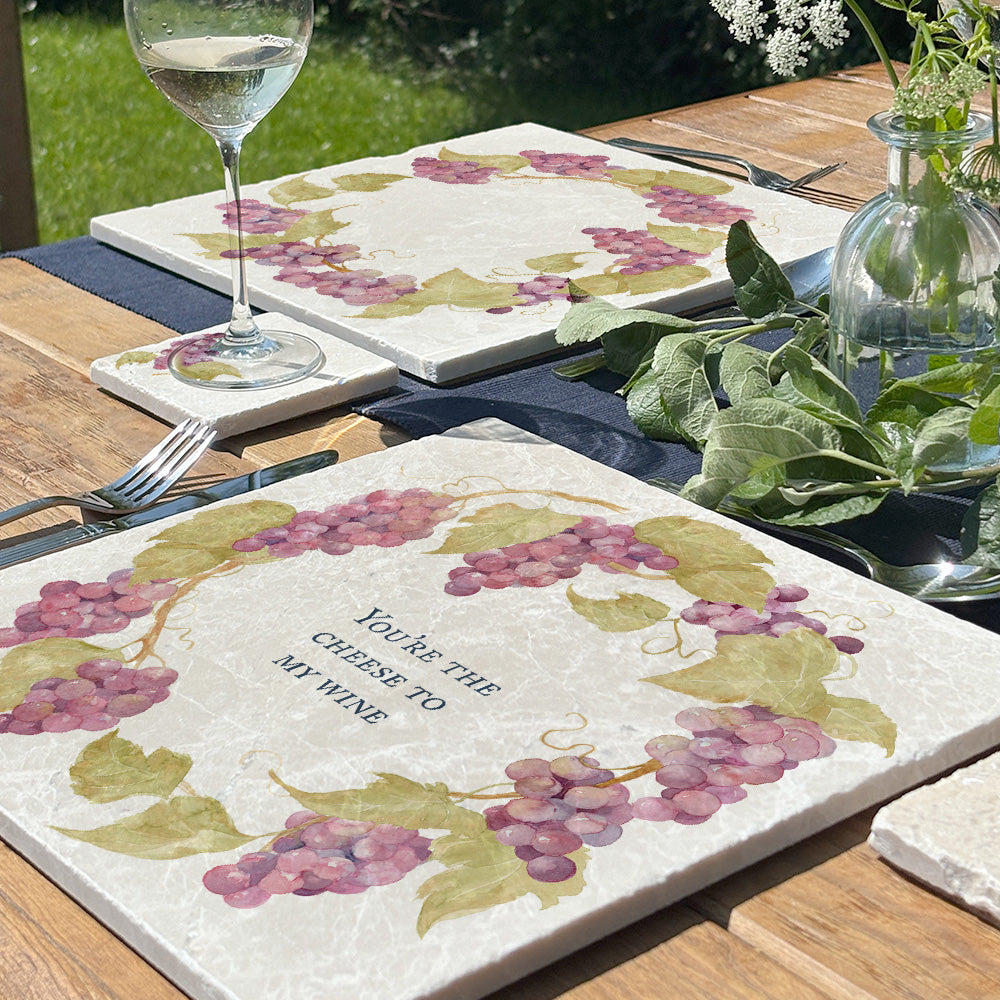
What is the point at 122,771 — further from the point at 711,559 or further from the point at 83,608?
the point at 711,559

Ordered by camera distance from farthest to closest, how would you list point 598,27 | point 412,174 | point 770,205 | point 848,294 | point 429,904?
point 598,27, point 412,174, point 770,205, point 848,294, point 429,904

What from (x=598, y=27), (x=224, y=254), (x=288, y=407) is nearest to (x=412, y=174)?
(x=224, y=254)

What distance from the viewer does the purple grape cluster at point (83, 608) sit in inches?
30.0

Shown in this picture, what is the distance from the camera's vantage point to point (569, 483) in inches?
36.5

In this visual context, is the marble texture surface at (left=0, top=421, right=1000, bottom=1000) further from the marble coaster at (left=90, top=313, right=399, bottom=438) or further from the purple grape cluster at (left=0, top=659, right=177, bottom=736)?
the marble coaster at (left=90, top=313, right=399, bottom=438)

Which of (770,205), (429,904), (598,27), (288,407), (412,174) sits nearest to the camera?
(429,904)

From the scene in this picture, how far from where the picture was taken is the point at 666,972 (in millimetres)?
558

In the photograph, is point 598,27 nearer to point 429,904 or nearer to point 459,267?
point 459,267

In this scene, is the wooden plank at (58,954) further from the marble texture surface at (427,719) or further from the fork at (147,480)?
the fork at (147,480)

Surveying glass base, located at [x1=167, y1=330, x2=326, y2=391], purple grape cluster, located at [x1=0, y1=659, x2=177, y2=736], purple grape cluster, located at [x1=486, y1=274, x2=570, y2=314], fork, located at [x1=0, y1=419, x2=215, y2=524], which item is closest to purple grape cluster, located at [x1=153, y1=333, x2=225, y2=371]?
glass base, located at [x1=167, y1=330, x2=326, y2=391]

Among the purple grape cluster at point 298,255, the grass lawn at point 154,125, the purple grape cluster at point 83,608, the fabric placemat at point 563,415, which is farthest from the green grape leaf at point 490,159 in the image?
the grass lawn at point 154,125

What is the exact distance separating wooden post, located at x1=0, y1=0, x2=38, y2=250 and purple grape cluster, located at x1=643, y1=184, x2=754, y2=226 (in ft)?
3.76

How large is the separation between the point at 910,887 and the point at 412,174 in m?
1.12

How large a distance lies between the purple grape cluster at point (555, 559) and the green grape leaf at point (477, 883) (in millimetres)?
216
